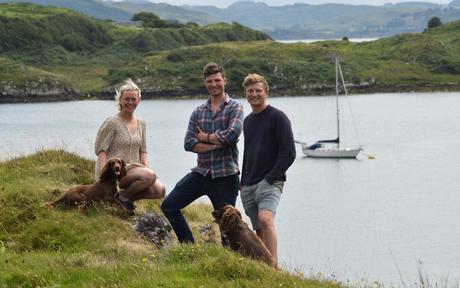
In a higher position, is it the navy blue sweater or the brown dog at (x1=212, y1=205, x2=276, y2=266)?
the navy blue sweater

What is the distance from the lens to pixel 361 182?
5488 centimetres

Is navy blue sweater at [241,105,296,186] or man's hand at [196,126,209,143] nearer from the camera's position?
navy blue sweater at [241,105,296,186]

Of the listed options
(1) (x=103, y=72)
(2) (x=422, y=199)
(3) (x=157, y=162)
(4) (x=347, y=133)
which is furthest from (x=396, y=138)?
(1) (x=103, y=72)

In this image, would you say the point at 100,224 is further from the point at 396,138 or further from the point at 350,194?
the point at 396,138

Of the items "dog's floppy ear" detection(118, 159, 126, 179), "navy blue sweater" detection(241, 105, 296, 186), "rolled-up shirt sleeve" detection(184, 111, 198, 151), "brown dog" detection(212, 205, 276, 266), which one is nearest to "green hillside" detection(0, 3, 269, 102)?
"dog's floppy ear" detection(118, 159, 126, 179)

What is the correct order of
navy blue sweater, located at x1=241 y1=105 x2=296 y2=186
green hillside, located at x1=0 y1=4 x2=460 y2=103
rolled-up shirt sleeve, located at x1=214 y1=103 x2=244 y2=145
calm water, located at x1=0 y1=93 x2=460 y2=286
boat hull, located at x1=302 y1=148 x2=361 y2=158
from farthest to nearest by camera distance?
green hillside, located at x1=0 y1=4 x2=460 y2=103 → boat hull, located at x1=302 y1=148 x2=361 y2=158 → calm water, located at x1=0 y1=93 x2=460 y2=286 → rolled-up shirt sleeve, located at x1=214 y1=103 x2=244 y2=145 → navy blue sweater, located at x1=241 y1=105 x2=296 y2=186

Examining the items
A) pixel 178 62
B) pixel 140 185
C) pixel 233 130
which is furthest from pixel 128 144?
pixel 178 62

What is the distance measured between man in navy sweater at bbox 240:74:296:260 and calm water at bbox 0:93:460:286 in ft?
6.48

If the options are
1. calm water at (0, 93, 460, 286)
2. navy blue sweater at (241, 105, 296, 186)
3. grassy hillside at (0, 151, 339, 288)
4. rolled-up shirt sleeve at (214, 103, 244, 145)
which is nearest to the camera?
grassy hillside at (0, 151, 339, 288)

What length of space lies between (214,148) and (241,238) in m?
1.50

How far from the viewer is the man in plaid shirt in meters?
10.1

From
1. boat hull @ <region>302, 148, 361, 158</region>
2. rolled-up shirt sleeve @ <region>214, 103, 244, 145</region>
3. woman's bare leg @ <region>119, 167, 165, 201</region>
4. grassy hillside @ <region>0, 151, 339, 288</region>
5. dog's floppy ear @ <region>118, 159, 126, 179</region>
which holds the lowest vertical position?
boat hull @ <region>302, 148, 361, 158</region>

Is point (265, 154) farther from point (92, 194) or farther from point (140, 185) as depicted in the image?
point (92, 194)

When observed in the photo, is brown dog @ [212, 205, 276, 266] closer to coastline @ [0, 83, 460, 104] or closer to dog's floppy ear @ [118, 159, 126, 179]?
dog's floppy ear @ [118, 159, 126, 179]
